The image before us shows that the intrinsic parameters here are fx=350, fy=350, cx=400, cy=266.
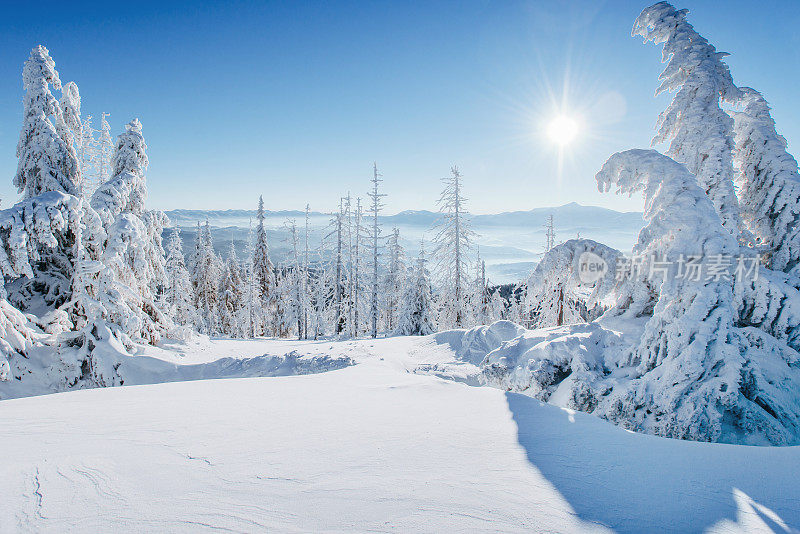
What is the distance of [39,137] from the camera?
11.5 m

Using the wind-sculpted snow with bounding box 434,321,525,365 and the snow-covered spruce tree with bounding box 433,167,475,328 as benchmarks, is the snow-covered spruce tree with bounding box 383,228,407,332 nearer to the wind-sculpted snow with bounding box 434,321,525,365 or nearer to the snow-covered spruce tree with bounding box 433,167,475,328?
the snow-covered spruce tree with bounding box 433,167,475,328

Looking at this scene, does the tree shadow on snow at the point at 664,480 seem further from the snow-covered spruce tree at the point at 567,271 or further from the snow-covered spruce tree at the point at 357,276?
the snow-covered spruce tree at the point at 357,276

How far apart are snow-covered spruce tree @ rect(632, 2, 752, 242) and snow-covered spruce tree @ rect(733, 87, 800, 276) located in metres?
0.71

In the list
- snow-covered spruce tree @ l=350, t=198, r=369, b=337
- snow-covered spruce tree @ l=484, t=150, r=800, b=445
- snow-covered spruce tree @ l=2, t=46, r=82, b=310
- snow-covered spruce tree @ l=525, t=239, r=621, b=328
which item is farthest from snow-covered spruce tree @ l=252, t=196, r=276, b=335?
snow-covered spruce tree @ l=484, t=150, r=800, b=445

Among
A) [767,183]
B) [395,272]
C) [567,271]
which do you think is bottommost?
[395,272]

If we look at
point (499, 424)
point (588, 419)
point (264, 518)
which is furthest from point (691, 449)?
point (264, 518)

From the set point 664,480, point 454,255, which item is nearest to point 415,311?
point 454,255

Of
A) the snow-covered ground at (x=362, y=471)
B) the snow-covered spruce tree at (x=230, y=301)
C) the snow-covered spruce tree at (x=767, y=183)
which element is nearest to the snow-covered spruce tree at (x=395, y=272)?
the snow-covered spruce tree at (x=230, y=301)

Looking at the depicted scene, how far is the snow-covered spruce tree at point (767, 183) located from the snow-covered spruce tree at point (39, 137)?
70.2 feet

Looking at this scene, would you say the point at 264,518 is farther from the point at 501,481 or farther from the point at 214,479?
the point at 501,481

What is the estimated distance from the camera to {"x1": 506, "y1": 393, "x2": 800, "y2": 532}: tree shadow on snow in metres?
2.31

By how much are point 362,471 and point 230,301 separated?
137 feet

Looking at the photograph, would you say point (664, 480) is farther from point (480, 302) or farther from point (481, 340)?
point (480, 302)

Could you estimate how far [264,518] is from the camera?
213 cm
